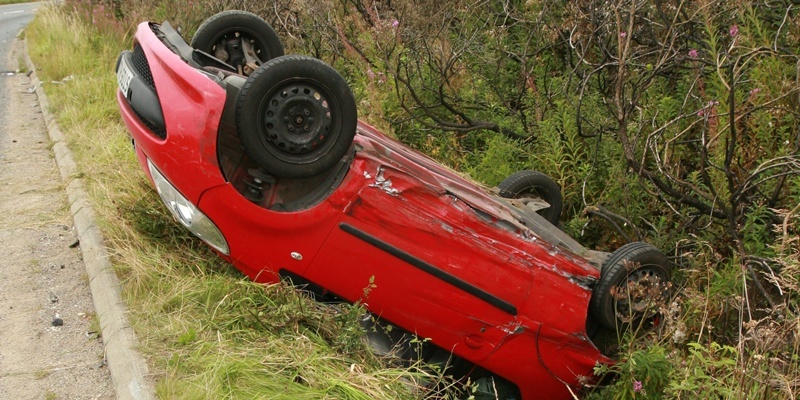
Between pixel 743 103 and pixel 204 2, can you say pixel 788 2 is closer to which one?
pixel 743 103

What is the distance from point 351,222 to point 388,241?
0.21m

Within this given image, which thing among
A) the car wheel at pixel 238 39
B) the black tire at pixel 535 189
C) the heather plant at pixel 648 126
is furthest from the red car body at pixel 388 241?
the black tire at pixel 535 189

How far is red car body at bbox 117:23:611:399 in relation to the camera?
408 centimetres

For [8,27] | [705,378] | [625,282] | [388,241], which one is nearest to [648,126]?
[625,282]

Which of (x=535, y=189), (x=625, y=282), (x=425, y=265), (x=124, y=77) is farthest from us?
(x=535, y=189)

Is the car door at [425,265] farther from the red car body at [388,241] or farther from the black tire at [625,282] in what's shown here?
the black tire at [625,282]

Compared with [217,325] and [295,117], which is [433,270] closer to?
[295,117]

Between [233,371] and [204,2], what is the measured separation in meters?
8.20

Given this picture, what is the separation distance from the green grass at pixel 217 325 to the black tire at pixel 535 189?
1746mm

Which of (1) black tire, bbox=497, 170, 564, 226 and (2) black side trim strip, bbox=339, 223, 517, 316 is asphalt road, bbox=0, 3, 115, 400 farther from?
(1) black tire, bbox=497, 170, 564, 226

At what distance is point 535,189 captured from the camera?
5836mm

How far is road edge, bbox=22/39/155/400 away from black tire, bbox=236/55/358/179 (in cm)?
114

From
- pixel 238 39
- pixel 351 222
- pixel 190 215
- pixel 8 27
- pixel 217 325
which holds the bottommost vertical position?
pixel 8 27

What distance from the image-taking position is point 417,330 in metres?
4.35
